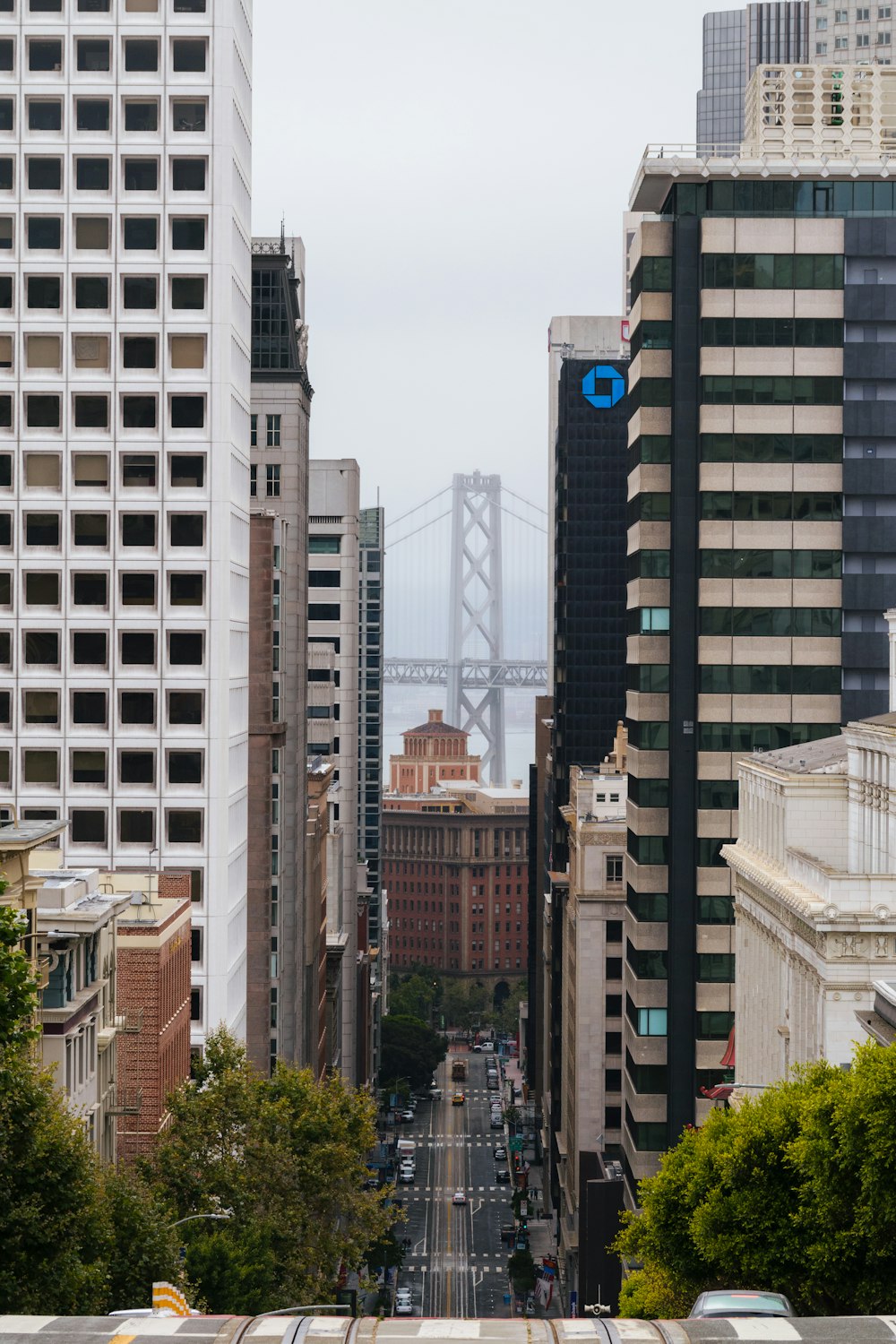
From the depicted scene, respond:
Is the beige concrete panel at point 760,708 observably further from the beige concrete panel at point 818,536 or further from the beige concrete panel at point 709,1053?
the beige concrete panel at point 709,1053

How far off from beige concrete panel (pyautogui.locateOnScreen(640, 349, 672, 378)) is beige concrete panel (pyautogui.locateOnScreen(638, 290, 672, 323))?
5.09 feet

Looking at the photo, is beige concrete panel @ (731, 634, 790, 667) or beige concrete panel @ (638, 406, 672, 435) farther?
beige concrete panel @ (638, 406, 672, 435)

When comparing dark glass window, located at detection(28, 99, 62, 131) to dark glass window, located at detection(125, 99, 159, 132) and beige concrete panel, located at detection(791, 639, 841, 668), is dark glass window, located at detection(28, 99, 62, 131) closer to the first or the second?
dark glass window, located at detection(125, 99, 159, 132)

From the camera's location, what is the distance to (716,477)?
3866 inches

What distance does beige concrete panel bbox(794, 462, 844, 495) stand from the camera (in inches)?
3866

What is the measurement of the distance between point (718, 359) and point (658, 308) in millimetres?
4182

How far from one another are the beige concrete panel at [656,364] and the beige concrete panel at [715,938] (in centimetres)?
2664

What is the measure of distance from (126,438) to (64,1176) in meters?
53.3

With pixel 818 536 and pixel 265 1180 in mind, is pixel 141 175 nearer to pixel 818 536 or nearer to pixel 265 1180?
pixel 818 536

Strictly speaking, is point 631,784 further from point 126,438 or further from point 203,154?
point 203,154

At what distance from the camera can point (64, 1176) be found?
46.3 metres

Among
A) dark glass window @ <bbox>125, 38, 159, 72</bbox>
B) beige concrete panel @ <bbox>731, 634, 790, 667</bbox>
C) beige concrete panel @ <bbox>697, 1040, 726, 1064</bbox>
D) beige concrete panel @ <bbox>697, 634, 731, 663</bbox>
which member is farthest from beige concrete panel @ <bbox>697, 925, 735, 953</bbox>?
dark glass window @ <bbox>125, 38, 159, 72</bbox>

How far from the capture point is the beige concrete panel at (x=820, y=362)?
321 feet

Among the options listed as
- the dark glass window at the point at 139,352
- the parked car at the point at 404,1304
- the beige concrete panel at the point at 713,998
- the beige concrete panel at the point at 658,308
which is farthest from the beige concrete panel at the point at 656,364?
the parked car at the point at 404,1304
